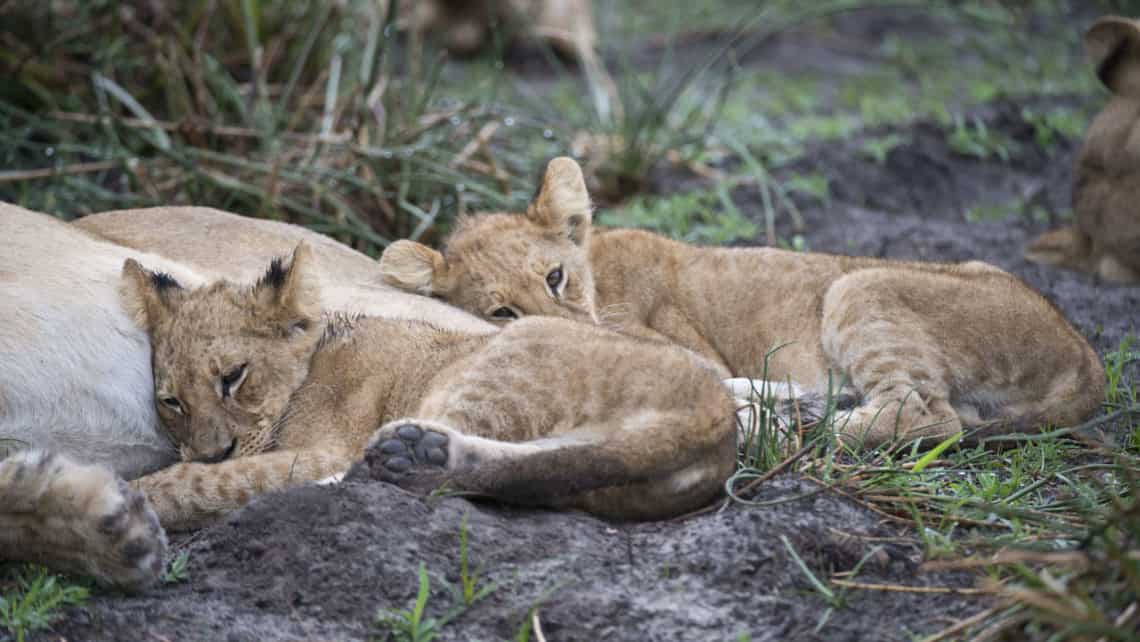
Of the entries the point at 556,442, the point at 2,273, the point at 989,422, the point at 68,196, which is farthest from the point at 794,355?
the point at 68,196

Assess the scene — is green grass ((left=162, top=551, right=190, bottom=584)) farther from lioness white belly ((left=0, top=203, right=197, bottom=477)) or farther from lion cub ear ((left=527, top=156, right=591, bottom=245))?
lion cub ear ((left=527, top=156, right=591, bottom=245))

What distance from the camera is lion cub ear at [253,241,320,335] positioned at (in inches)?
149

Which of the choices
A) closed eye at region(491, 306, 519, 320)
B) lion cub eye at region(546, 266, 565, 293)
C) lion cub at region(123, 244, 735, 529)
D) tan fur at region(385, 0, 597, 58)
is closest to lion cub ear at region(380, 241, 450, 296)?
closed eye at region(491, 306, 519, 320)

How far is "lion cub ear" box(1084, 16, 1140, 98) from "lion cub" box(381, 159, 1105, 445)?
2171mm

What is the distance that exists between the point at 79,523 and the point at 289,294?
1019mm

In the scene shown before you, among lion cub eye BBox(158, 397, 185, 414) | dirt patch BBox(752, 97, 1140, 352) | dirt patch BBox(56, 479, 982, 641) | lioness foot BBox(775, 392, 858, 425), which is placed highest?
lion cub eye BBox(158, 397, 185, 414)

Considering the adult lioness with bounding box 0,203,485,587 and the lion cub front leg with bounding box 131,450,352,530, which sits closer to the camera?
the adult lioness with bounding box 0,203,485,587

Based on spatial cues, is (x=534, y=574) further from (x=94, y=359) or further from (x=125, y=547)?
(x=94, y=359)

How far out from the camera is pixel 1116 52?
6.27 m

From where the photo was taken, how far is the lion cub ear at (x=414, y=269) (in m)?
4.59

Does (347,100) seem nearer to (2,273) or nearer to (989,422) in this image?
(2,273)

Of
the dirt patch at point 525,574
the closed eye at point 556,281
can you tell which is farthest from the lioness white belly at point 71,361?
the closed eye at point 556,281

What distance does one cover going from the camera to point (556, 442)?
124 inches

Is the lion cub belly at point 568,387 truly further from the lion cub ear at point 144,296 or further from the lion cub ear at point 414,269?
the lion cub ear at point 414,269
